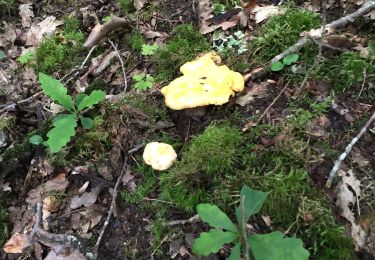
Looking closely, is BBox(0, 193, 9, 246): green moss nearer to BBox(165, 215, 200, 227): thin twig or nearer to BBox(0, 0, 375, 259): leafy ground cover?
BBox(0, 0, 375, 259): leafy ground cover

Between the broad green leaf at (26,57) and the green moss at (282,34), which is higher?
the green moss at (282,34)

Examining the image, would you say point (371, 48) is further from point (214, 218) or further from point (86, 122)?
point (86, 122)

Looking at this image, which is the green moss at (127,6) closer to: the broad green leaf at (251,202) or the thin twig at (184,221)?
the thin twig at (184,221)

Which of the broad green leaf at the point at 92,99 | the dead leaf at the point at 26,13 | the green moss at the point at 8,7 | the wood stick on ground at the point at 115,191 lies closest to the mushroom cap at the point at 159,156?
the wood stick on ground at the point at 115,191

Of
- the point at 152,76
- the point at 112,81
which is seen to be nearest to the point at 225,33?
the point at 152,76

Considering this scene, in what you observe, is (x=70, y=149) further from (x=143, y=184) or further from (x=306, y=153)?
(x=306, y=153)

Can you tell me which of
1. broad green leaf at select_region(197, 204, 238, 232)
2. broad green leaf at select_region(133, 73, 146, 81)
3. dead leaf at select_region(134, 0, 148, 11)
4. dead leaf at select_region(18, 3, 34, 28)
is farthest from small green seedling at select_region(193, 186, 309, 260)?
dead leaf at select_region(18, 3, 34, 28)
